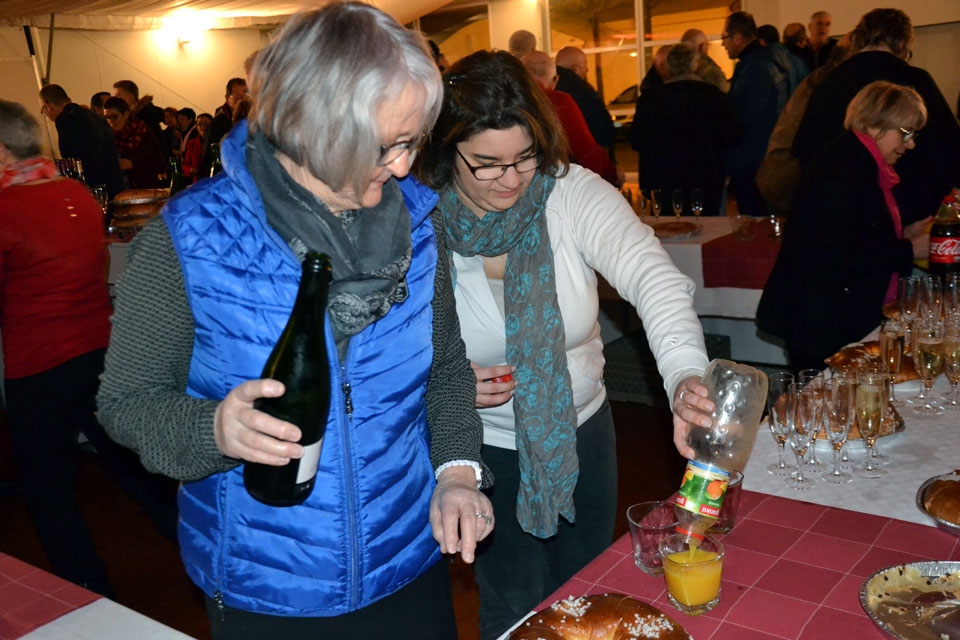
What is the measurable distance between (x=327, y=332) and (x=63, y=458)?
2.10m

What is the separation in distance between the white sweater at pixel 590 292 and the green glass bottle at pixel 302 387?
587 mm

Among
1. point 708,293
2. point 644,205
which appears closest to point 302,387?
point 708,293

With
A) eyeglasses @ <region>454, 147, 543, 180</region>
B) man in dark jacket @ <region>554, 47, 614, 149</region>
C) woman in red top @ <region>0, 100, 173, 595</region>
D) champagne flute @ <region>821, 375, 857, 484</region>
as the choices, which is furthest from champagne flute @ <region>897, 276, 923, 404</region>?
man in dark jacket @ <region>554, 47, 614, 149</region>

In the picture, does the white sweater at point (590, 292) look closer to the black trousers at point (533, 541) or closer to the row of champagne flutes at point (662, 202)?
the black trousers at point (533, 541)

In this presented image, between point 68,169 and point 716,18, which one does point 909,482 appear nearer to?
point 68,169

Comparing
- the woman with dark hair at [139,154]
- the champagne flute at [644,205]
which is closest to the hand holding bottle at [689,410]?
the champagne flute at [644,205]

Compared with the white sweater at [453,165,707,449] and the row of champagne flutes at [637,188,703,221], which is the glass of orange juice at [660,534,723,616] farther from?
the row of champagne flutes at [637,188,703,221]

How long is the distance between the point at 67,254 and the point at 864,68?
3.41 metres

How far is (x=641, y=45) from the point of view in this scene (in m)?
12.4

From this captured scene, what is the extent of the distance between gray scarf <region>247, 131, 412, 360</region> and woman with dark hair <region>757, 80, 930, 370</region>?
2012 mm

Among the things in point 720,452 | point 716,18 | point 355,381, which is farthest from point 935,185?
point 716,18

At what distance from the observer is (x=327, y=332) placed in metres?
1.18

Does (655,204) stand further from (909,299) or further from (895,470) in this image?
(895,470)

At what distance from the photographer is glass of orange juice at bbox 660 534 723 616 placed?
115 cm
